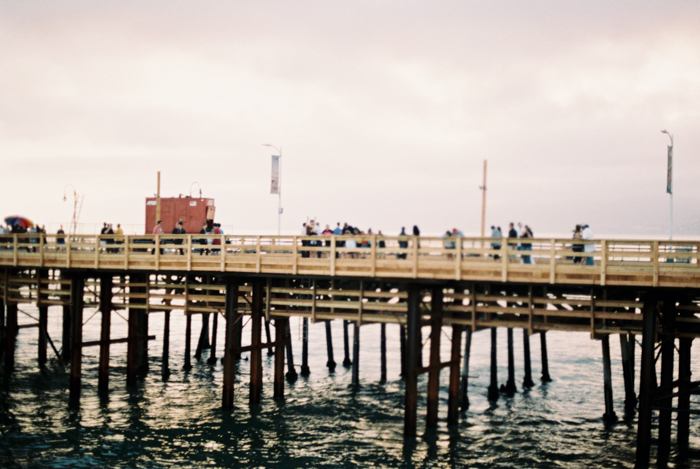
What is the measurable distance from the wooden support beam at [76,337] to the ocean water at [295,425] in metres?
0.69

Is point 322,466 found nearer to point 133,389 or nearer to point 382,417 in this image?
point 382,417

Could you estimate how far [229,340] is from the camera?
24.1 m

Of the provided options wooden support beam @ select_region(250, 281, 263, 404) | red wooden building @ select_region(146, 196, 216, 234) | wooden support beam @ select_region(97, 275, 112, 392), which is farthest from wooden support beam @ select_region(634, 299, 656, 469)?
red wooden building @ select_region(146, 196, 216, 234)

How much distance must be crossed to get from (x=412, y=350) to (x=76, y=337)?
567 inches

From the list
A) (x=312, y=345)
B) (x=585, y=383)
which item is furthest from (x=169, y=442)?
(x=312, y=345)

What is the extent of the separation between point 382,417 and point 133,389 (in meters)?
11.5

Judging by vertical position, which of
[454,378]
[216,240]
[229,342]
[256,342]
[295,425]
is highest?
[216,240]

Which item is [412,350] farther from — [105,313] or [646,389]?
[105,313]

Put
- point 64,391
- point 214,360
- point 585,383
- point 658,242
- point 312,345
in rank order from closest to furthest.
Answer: point 658,242, point 64,391, point 585,383, point 214,360, point 312,345

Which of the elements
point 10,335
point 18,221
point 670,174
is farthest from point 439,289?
point 18,221

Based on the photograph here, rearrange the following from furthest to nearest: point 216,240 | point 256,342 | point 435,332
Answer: point 216,240, point 256,342, point 435,332

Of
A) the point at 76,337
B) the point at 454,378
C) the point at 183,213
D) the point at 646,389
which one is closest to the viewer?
the point at 646,389

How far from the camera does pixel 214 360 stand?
1414 inches

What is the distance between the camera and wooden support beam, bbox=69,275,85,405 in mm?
26484
